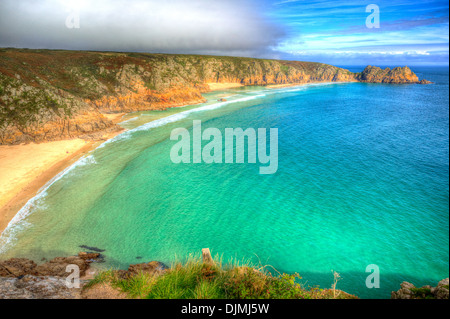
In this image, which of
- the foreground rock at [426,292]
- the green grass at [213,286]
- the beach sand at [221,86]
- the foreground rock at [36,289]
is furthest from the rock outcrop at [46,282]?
the beach sand at [221,86]

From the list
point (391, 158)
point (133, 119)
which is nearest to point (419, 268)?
point (391, 158)

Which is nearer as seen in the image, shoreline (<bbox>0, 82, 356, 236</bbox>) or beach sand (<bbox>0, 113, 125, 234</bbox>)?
shoreline (<bbox>0, 82, 356, 236</bbox>)

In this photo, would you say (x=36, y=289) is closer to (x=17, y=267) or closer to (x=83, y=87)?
(x=17, y=267)

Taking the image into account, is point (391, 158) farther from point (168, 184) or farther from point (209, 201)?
point (168, 184)

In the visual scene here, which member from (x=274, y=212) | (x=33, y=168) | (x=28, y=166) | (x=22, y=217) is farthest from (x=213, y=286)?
(x=28, y=166)

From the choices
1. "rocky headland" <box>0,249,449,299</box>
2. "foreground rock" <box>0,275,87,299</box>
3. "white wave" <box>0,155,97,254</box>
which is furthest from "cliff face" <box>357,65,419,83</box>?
"foreground rock" <box>0,275,87,299</box>

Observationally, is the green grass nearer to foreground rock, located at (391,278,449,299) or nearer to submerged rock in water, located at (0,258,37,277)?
foreground rock, located at (391,278,449,299)

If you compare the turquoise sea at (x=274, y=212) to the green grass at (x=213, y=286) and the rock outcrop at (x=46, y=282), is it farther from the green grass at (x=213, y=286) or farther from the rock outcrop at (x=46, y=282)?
the green grass at (x=213, y=286)
